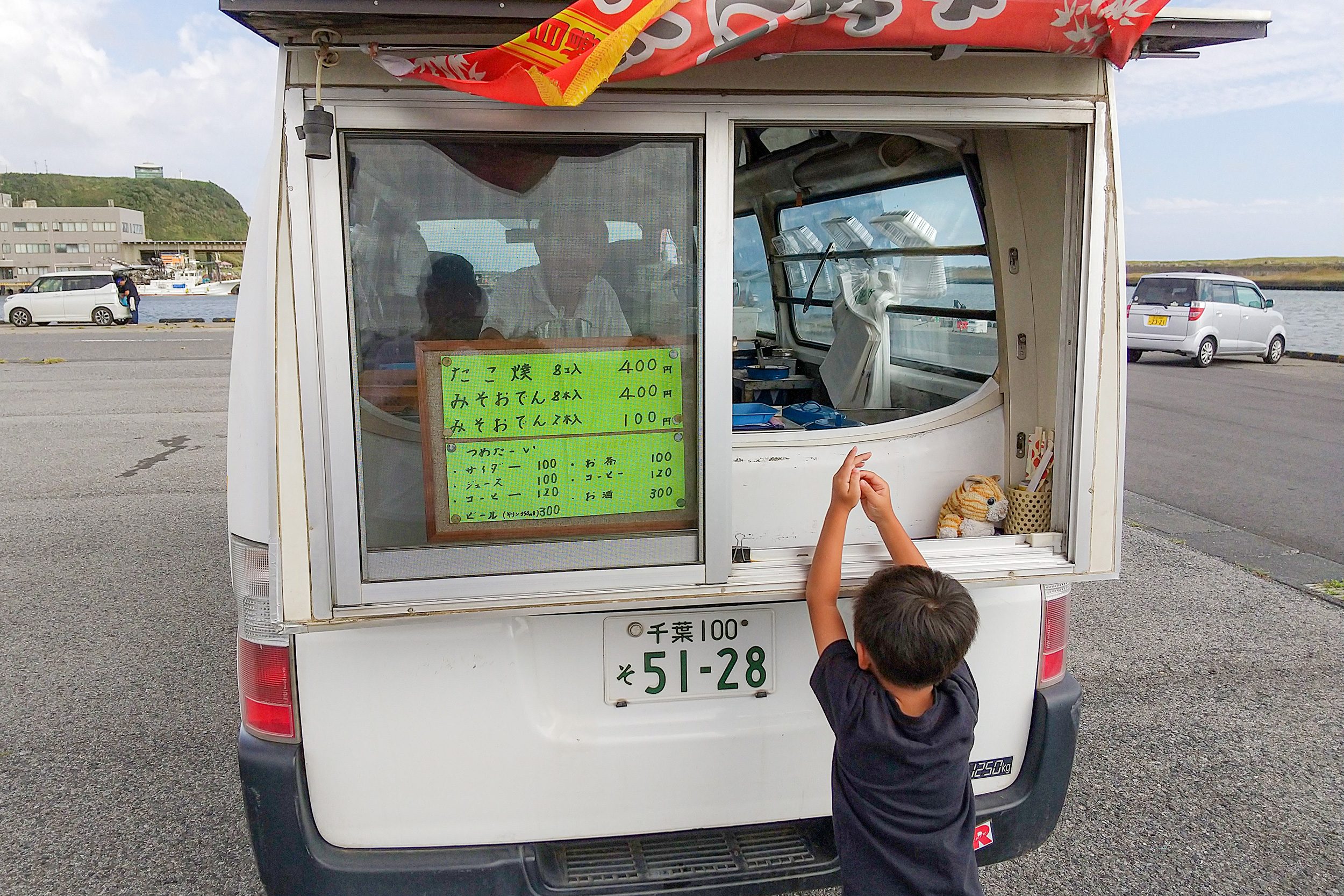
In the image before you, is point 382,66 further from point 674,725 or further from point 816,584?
point 674,725

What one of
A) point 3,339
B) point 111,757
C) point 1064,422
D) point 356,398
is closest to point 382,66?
point 356,398

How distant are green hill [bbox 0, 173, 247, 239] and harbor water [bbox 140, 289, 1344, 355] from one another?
83.3 m

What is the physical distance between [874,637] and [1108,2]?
4.11 feet

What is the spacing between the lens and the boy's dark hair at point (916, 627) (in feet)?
5.76

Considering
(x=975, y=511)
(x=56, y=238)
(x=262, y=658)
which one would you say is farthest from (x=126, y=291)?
(x=56, y=238)

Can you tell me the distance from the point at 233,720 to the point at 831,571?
2.81 meters

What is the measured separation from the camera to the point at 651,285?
1927mm

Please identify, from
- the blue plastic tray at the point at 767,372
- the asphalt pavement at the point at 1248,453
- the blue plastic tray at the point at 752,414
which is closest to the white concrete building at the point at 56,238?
the asphalt pavement at the point at 1248,453

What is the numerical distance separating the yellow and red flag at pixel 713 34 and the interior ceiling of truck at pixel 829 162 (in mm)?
549

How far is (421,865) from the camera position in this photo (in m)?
2.00

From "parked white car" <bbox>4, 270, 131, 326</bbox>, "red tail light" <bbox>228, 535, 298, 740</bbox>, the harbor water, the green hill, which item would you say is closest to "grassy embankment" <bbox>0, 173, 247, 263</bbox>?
the green hill

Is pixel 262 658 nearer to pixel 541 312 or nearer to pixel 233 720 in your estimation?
pixel 541 312

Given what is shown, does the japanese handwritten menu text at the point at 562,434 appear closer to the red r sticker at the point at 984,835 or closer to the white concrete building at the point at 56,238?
the red r sticker at the point at 984,835

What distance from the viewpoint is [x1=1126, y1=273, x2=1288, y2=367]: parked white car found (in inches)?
690
